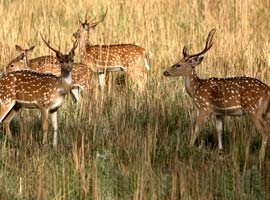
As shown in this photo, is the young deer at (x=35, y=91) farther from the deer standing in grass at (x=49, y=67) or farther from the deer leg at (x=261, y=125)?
the deer leg at (x=261, y=125)

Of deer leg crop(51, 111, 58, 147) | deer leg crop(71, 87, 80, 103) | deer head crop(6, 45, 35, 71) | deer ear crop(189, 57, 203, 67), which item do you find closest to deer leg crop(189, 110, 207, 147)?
deer ear crop(189, 57, 203, 67)

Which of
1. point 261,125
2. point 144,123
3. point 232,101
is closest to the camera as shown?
point 261,125

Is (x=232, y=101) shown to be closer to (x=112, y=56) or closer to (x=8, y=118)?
(x=8, y=118)

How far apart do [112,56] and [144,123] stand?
2.63 meters

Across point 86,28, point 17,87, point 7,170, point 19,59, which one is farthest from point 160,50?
point 7,170

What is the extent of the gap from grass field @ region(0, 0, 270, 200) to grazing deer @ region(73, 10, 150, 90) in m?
0.16

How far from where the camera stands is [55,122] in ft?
22.8

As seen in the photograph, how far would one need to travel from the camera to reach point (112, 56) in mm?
9570

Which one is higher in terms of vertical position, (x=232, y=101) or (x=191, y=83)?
(x=191, y=83)

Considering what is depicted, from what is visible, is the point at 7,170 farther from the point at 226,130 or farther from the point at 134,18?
the point at 134,18

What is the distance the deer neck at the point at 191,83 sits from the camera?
23.2 feet

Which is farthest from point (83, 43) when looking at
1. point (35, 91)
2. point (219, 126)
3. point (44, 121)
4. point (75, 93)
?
point (219, 126)

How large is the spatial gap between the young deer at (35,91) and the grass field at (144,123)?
5.2 inches

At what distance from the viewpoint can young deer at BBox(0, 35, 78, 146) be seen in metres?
7.14
